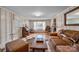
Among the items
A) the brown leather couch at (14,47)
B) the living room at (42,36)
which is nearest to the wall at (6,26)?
the living room at (42,36)

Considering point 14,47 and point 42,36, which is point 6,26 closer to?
point 42,36

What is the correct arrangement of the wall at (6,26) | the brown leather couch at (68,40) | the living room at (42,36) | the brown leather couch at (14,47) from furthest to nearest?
1. the wall at (6,26)
2. the brown leather couch at (68,40)
3. the living room at (42,36)
4. the brown leather couch at (14,47)

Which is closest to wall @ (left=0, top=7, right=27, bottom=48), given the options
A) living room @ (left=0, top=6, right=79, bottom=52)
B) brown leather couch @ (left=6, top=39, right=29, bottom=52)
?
living room @ (left=0, top=6, right=79, bottom=52)

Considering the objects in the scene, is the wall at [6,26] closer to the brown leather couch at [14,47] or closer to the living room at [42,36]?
the living room at [42,36]

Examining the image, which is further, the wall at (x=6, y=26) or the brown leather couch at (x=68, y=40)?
the wall at (x=6, y=26)

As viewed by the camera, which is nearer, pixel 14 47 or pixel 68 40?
pixel 14 47

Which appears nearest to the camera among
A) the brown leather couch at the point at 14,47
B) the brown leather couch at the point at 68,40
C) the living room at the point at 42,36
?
the brown leather couch at the point at 14,47

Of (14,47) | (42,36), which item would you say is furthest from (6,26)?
(14,47)

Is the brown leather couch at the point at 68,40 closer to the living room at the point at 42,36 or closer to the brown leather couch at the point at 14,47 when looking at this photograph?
the living room at the point at 42,36

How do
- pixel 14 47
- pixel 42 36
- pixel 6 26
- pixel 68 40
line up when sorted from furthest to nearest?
pixel 42 36 < pixel 6 26 < pixel 68 40 < pixel 14 47

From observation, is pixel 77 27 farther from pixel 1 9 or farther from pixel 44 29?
pixel 44 29

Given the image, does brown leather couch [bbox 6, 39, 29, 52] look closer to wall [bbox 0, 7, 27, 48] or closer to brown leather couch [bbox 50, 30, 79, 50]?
brown leather couch [bbox 50, 30, 79, 50]
